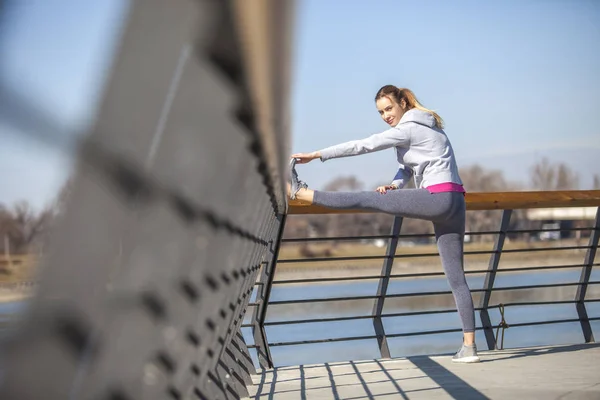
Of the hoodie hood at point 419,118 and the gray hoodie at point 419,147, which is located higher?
the hoodie hood at point 419,118

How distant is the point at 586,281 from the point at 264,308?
1.81 metres

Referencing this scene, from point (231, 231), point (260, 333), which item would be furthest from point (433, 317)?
point (231, 231)

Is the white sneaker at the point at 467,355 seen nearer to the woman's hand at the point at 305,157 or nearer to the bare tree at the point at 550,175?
the woman's hand at the point at 305,157

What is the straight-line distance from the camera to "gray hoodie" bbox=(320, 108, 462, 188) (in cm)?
350

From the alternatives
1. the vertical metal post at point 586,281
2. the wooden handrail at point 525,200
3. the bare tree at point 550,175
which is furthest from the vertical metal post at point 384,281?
the bare tree at point 550,175

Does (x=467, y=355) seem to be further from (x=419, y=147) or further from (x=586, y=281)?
(x=586, y=281)

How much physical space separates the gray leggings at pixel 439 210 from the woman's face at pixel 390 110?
45 centimetres

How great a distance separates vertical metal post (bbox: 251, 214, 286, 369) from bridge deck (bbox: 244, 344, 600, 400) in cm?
39

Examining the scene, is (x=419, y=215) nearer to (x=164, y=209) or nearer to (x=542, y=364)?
(x=542, y=364)

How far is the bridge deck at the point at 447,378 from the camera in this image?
286cm

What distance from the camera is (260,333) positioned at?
420 cm

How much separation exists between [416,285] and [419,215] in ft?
91.6

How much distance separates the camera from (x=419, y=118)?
11.8 ft

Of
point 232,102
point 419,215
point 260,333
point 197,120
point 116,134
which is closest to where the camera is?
point 116,134
